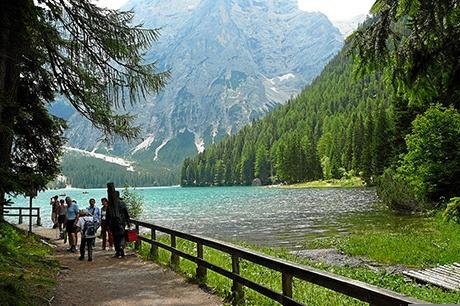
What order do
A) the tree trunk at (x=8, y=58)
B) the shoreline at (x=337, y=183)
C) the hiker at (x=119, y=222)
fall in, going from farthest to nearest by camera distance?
the shoreline at (x=337, y=183) → the hiker at (x=119, y=222) → the tree trunk at (x=8, y=58)

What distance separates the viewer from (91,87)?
12.2 meters

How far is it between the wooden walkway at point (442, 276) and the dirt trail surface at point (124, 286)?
755 centimetres

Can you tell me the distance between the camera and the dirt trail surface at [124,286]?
31.2 ft

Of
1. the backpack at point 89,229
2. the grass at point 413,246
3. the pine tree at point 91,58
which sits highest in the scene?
the pine tree at point 91,58

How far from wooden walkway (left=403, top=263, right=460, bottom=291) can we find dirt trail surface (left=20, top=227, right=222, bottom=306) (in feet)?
24.8

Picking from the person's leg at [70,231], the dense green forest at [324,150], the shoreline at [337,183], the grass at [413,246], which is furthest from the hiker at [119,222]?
the shoreline at [337,183]

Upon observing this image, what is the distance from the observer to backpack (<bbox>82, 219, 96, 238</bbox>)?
609 inches

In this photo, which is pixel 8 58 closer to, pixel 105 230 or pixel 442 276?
pixel 105 230

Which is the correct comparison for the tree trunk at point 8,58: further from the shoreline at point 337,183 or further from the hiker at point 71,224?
the shoreline at point 337,183

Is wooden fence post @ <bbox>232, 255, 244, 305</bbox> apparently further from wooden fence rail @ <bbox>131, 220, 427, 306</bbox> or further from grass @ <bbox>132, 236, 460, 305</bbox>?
grass @ <bbox>132, 236, 460, 305</bbox>

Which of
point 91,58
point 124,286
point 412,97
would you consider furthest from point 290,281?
point 91,58

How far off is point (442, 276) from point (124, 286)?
31.7ft

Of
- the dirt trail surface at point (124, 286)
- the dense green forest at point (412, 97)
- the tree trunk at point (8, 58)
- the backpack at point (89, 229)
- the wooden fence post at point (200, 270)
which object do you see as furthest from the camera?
the backpack at point (89, 229)

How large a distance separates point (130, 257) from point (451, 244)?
14662 mm
